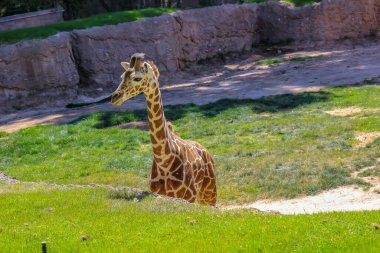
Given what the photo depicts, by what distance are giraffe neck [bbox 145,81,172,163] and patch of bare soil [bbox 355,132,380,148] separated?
228 inches

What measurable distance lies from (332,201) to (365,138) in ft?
12.8

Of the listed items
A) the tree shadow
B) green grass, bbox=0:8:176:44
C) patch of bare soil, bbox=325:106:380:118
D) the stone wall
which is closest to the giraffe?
the tree shadow

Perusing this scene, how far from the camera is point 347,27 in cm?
3094

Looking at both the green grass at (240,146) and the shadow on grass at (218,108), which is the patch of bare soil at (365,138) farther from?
the shadow on grass at (218,108)

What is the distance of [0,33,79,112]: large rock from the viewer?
24312mm

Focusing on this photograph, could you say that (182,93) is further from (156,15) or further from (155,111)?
(155,111)

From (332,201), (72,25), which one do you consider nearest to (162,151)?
(332,201)

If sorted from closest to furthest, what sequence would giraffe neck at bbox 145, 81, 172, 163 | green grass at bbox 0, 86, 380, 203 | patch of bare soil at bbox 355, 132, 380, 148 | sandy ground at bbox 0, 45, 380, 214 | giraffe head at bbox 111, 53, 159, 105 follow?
giraffe head at bbox 111, 53, 159, 105 < giraffe neck at bbox 145, 81, 172, 163 < green grass at bbox 0, 86, 380, 203 < patch of bare soil at bbox 355, 132, 380, 148 < sandy ground at bbox 0, 45, 380, 214

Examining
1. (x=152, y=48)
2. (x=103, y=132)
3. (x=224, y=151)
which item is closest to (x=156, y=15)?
(x=152, y=48)

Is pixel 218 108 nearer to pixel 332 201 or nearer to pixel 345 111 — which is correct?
pixel 345 111

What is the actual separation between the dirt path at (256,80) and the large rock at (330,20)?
A: 163 centimetres

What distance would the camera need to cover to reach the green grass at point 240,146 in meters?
13.2

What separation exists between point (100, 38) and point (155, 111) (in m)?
17.3

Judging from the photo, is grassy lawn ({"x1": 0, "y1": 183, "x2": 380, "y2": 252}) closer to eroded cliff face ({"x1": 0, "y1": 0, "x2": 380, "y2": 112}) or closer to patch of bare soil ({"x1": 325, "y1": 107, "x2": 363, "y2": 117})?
patch of bare soil ({"x1": 325, "y1": 107, "x2": 363, "y2": 117})
